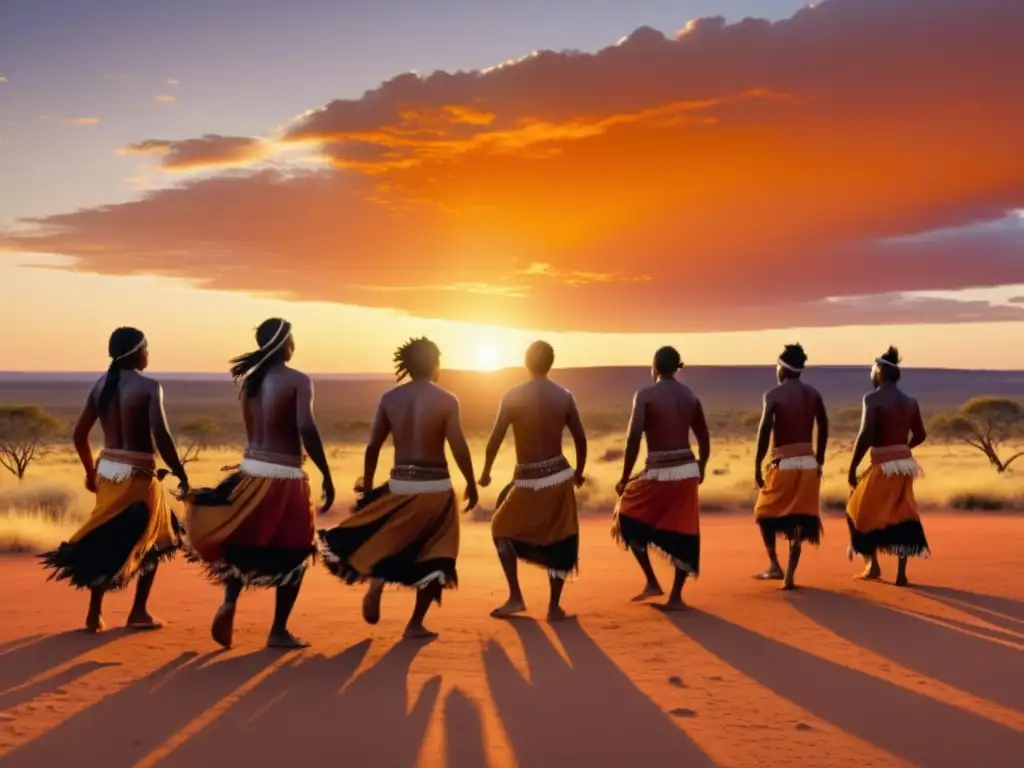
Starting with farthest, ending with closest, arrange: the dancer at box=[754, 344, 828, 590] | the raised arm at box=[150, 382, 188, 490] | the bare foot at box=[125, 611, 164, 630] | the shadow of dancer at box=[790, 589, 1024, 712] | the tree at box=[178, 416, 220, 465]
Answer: the tree at box=[178, 416, 220, 465] → the dancer at box=[754, 344, 828, 590] → the bare foot at box=[125, 611, 164, 630] → the raised arm at box=[150, 382, 188, 490] → the shadow of dancer at box=[790, 589, 1024, 712]

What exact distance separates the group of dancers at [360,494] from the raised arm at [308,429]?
0.05 feet

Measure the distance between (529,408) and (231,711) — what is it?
405 centimetres

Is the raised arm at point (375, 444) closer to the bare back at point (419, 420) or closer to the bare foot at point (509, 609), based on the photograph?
the bare back at point (419, 420)

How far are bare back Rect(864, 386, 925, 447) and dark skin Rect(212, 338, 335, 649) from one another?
6.38 meters

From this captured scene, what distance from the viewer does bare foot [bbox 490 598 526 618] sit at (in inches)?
388

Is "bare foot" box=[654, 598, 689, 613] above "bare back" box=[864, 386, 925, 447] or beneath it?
beneath

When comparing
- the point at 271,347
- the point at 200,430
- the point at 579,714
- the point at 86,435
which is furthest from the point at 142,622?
the point at 200,430

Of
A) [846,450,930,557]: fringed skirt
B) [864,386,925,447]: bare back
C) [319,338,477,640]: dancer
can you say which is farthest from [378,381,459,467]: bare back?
[846,450,930,557]: fringed skirt

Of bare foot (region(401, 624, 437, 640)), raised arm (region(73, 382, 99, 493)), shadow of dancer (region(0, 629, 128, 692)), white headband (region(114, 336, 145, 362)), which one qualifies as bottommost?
shadow of dancer (region(0, 629, 128, 692))

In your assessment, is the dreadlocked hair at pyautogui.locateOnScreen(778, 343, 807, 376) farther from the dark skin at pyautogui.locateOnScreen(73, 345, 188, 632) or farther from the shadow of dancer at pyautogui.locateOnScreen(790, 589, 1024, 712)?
the dark skin at pyautogui.locateOnScreen(73, 345, 188, 632)

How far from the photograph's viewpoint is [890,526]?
11.6m

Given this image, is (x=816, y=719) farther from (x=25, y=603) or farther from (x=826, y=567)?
(x=25, y=603)

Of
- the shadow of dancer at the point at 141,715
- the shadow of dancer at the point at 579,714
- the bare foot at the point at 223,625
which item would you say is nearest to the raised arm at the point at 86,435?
the bare foot at the point at 223,625

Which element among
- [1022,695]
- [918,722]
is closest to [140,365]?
[918,722]
